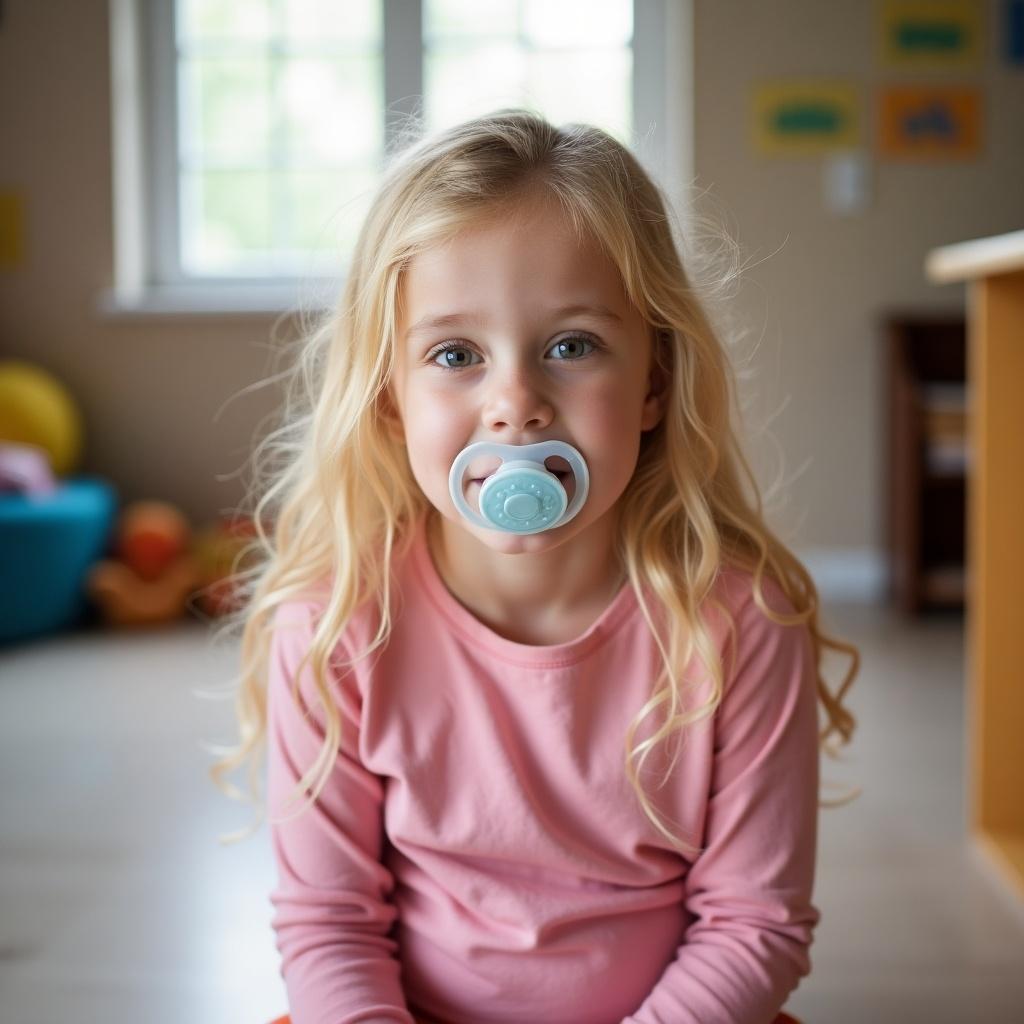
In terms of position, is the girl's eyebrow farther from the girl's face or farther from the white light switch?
the white light switch

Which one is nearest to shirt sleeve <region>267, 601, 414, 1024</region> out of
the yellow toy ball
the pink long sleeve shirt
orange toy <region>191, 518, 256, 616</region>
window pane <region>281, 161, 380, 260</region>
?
the pink long sleeve shirt

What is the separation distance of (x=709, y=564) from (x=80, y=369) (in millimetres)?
3305

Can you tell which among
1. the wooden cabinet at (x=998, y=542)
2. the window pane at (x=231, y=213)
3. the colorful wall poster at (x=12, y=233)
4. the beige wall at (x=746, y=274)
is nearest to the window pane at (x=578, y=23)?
the beige wall at (x=746, y=274)

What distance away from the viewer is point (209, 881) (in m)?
1.65

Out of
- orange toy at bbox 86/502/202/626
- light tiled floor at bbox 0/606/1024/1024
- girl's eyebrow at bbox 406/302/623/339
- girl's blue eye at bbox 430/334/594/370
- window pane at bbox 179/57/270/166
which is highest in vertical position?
window pane at bbox 179/57/270/166

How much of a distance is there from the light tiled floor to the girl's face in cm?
59

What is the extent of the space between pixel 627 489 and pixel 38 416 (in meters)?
2.91

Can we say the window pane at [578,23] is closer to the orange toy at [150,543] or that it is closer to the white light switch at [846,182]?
the white light switch at [846,182]

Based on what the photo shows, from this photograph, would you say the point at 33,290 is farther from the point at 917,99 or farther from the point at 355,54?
the point at 917,99

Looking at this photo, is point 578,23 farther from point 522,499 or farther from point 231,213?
point 522,499

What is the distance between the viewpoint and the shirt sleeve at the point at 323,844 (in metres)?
0.92

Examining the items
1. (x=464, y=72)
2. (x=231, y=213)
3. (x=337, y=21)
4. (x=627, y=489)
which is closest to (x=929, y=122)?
(x=464, y=72)

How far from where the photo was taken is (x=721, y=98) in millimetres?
3684

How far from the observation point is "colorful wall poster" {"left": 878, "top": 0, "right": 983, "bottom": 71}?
143 inches
